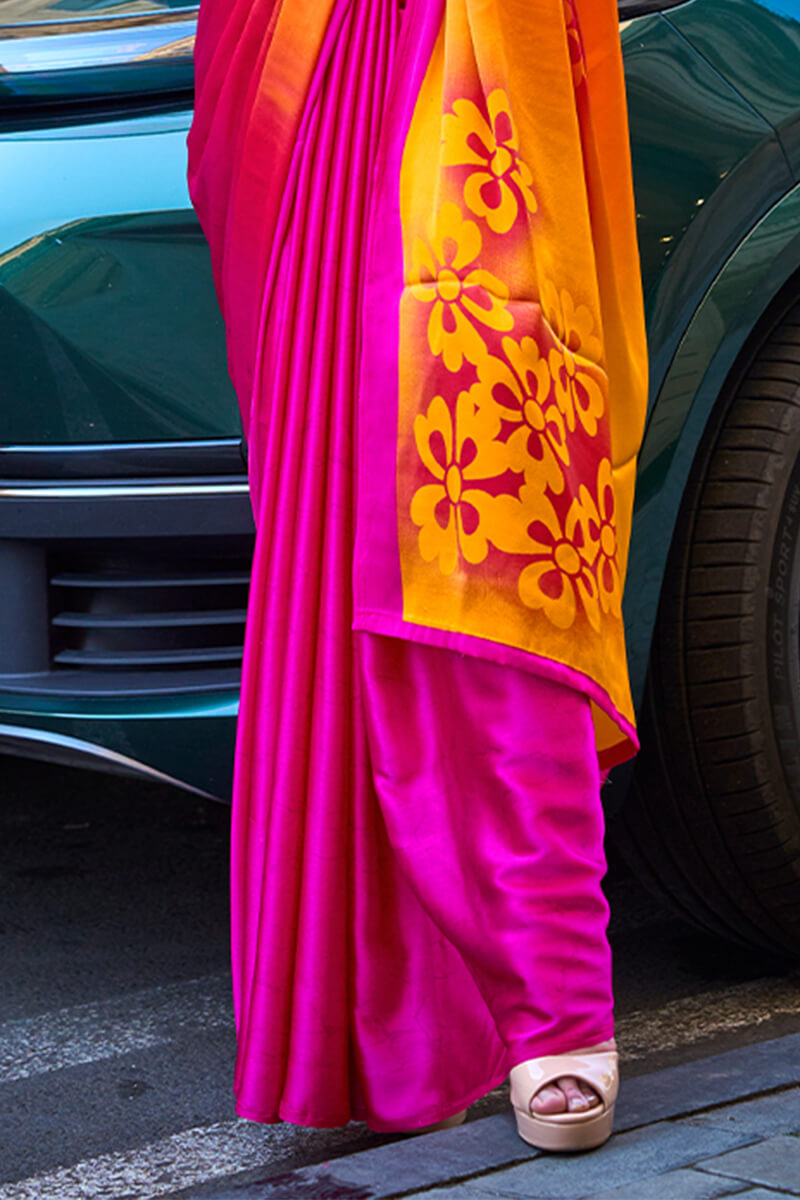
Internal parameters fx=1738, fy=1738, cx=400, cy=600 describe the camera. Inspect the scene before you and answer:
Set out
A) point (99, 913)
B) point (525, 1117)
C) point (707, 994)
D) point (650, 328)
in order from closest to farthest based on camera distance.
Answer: point (525, 1117) < point (650, 328) < point (707, 994) < point (99, 913)

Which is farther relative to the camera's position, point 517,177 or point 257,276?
point 257,276

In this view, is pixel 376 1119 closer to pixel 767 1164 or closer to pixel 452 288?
pixel 767 1164

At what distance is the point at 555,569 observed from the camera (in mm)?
1649

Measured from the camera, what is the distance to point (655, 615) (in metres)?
2.01

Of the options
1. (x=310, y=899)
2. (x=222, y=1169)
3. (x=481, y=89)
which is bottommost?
(x=222, y=1169)

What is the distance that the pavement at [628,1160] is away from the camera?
1.49 metres

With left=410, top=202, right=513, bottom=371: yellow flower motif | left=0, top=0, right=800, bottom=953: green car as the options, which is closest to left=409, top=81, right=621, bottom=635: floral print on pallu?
left=410, top=202, right=513, bottom=371: yellow flower motif

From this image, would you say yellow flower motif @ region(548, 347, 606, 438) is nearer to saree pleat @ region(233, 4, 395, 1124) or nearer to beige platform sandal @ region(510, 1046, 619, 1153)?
saree pleat @ region(233, 4, 395, 1124)

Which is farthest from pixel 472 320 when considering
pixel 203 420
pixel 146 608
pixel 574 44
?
pixel 146 608

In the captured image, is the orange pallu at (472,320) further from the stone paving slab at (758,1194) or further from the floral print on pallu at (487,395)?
the stone paving slab at (758,1194)

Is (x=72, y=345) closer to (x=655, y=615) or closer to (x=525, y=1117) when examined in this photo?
(x=655, y=615)

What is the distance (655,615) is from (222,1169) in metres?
0.77

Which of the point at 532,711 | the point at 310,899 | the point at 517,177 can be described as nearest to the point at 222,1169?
the point at 310,899

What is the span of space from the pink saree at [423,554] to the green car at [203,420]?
0.68 feet
